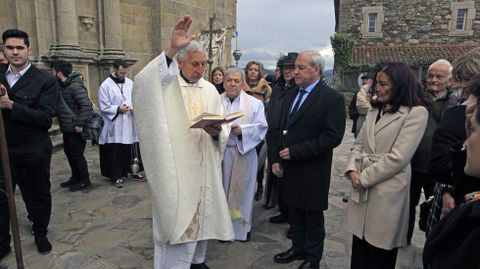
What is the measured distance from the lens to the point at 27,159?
3.08 metres

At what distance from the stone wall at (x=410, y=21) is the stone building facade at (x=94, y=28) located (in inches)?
545

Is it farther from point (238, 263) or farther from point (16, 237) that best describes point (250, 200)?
point (16, 237)

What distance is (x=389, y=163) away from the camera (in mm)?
2340

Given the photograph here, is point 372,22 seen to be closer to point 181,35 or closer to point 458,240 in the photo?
point 181,35

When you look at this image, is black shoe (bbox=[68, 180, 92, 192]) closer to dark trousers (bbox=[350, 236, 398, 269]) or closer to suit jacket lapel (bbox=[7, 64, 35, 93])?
suit jacket lapel (bbox=[7, 64, 35, 93])

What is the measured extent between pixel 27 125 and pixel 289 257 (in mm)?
2669

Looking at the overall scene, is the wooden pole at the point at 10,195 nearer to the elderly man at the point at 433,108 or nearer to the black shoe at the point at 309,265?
the black shoe at the point at 309,265

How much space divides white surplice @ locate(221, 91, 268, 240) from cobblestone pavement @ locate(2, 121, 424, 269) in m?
0.25

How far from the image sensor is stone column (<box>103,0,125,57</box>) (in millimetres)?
9328

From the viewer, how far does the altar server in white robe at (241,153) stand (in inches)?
137

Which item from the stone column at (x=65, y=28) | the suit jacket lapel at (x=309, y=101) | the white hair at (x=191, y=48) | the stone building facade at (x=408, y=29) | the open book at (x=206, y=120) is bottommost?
the open book at (x=206, y=120)

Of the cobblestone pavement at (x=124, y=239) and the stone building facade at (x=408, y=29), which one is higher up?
the stone building facade at (x=408, y=29)

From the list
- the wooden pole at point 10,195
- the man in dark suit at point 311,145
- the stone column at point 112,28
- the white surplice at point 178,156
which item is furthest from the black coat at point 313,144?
the stone column at point 112,28

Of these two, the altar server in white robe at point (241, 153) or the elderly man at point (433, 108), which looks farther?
the altar server in white robe at point (241, 153)
